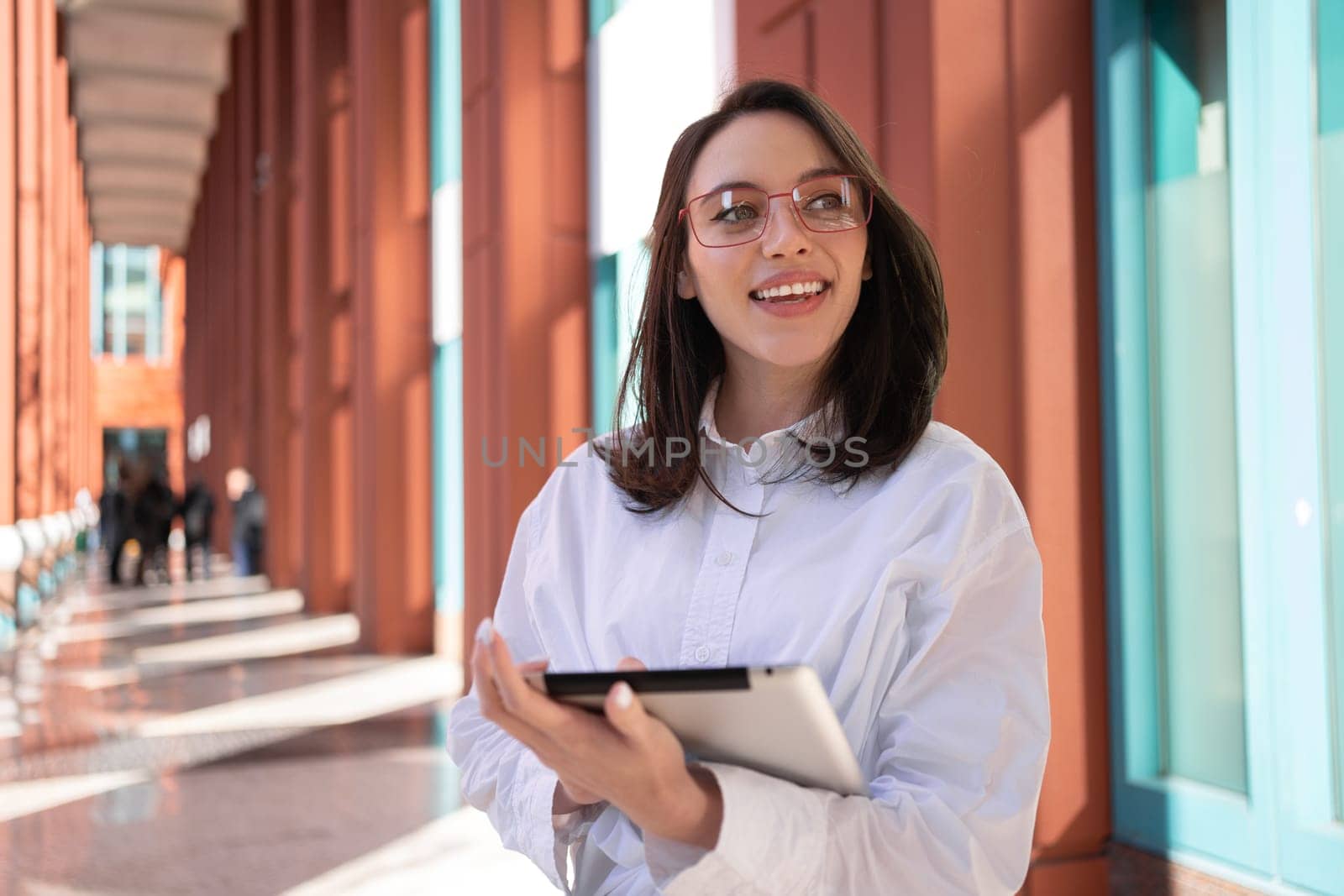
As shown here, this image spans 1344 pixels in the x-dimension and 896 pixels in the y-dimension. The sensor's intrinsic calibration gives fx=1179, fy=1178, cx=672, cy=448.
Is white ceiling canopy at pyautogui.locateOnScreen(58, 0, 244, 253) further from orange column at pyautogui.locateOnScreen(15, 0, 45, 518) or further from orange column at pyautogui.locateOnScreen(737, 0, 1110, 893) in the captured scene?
orange column at pyautogui.locateOnScreen(737, 0, 1110, 893)

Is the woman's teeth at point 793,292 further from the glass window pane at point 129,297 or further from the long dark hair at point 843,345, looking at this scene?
the glass window pane at point 129,297

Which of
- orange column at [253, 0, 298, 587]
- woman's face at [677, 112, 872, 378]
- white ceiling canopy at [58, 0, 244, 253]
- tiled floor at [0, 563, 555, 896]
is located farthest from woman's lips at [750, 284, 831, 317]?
white ceiling canopy at [58, 0, 244, 253]

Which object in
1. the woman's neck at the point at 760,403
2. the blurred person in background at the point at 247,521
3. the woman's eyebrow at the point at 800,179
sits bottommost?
the blurred person in background at the point at 247,521

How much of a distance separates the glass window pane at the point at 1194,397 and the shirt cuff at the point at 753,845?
2.30m

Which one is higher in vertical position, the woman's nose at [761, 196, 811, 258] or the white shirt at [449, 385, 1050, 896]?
the woman's nose at [761, 196, 811, 258]

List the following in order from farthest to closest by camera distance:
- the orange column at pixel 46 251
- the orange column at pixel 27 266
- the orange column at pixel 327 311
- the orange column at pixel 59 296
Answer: the orange column at pixel 59 296, the orange column at pixel 46 251, the orange column at pixel 27 266, the orange column at pixel 327 311

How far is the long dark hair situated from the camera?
4.69 feet

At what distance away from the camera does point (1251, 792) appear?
9.55ft

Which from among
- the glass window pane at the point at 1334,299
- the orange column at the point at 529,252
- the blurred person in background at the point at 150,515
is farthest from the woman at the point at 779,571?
the blurred person in background at the point at 150,515

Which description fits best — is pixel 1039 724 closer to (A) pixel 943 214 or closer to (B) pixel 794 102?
(B) pixel 794 102

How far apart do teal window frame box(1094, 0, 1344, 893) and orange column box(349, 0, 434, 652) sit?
280 inches

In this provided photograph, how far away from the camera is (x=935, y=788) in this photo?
1198 mm

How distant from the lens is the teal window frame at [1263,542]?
9.14 feet

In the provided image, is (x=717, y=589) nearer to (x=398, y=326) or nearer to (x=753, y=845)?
(x=753, y=845)
